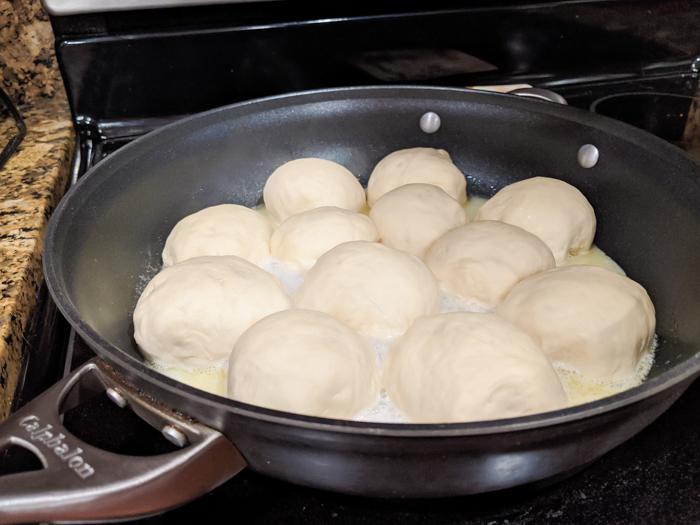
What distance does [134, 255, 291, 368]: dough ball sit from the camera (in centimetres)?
86

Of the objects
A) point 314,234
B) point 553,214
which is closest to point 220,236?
point 314,234

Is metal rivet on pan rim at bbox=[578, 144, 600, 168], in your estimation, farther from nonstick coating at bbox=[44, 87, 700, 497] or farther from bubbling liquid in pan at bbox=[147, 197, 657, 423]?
bubbling liquid in pan at bbox=[147, 197, 657, 423]

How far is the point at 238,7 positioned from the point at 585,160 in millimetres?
823

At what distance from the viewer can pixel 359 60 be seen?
133 cm

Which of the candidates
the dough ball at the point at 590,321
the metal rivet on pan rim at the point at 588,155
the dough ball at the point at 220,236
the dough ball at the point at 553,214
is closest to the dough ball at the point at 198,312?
the dough ball at the point at 220,236

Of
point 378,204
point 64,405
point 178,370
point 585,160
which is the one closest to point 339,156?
point 378,204

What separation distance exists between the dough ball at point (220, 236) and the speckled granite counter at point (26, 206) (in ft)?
0.80

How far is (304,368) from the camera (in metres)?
0.71

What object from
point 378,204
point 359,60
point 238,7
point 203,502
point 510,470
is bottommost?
point 203,502

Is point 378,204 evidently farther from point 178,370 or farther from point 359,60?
point 178,370

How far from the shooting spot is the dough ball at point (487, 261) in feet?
3.19

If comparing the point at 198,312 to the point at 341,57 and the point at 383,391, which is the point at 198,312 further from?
the point at 341,57

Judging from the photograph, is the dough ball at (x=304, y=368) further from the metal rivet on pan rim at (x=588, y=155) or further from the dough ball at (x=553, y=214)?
the metal rivet on pan rim at (x=588, y=155)

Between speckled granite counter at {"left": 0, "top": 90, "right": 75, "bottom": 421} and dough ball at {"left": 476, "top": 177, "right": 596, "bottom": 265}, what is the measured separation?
0.90 meters
